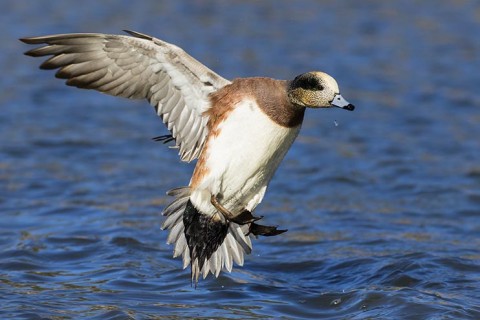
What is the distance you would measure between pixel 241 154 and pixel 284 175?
352cm

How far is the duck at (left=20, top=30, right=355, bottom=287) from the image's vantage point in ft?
18.0

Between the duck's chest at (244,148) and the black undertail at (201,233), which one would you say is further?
the black undertail at (201,233)

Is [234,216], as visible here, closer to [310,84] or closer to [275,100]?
[275,100]

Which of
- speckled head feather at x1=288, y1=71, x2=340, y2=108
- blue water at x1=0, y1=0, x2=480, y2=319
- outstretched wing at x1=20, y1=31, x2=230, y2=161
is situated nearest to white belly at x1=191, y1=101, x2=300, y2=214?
speckled head feather at x1=288, y1=71, x2=340, y2=108

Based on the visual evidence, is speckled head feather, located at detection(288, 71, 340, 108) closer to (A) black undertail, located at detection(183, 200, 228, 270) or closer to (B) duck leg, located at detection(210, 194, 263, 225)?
(B) duck leg, located at detection(210, 194, 263, 225)

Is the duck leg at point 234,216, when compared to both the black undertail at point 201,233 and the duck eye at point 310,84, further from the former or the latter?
the duck eye at point 310,84

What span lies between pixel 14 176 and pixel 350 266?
3523 mm

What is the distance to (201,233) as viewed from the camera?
594cm

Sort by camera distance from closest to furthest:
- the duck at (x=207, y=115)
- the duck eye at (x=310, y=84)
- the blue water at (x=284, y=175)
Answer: the duck eye at (x=310, y=84) < the duck at (x=207, y=115) < the blue water at (x=284, y=175)

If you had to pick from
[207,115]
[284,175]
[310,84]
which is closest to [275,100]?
[310,84]

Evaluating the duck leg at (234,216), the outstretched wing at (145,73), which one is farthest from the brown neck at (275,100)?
the duck leg at (234,216)

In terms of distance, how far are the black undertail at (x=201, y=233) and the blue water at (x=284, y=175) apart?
0.32m

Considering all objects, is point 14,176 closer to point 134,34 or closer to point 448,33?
point 134,34

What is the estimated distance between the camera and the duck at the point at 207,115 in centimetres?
549
